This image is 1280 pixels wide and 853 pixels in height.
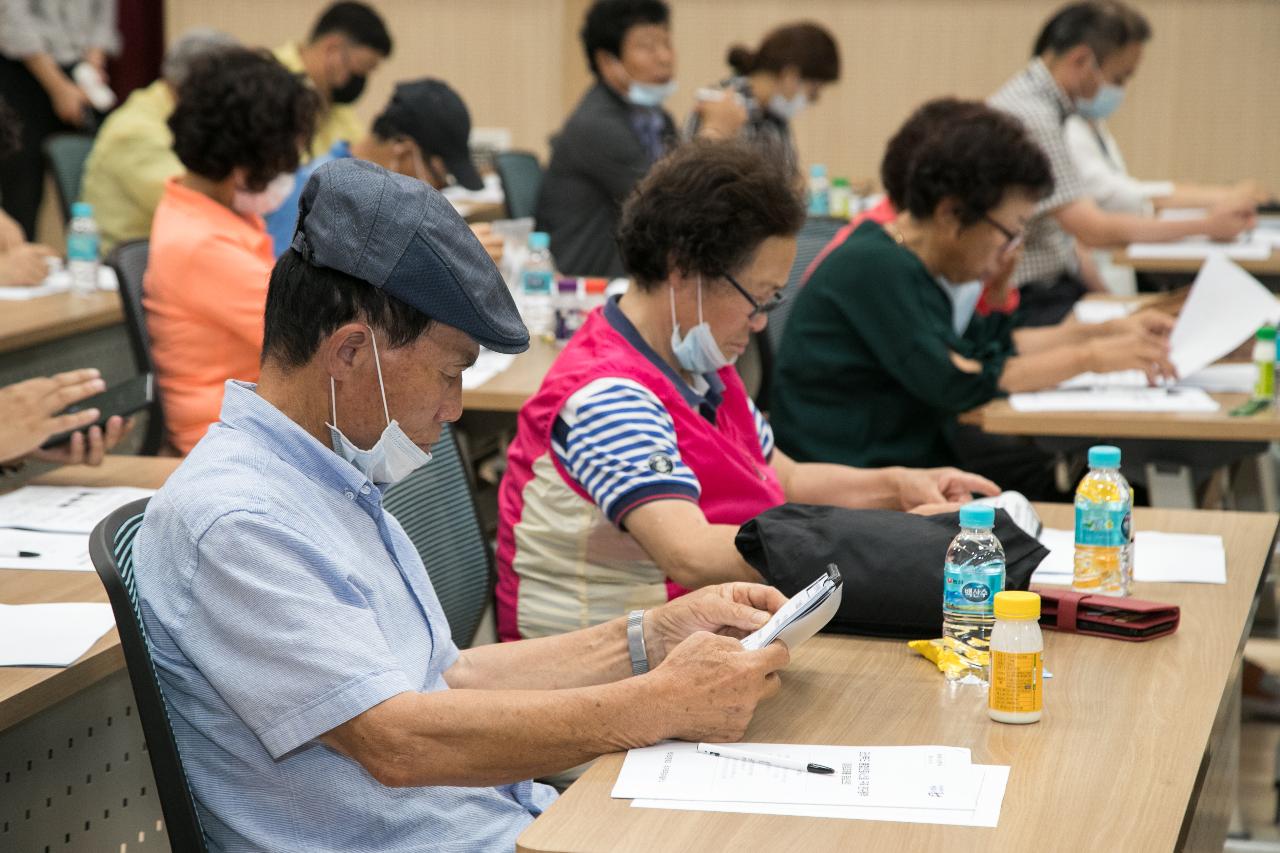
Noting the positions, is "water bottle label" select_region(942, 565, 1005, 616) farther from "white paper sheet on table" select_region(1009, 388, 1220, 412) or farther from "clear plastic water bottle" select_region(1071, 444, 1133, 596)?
"white paper sheet on table" select_region(1009, 388, 1220, 412)

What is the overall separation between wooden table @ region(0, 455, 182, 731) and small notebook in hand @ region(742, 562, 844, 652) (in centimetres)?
74

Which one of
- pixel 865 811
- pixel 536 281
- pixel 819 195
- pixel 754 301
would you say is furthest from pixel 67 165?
pixel 865 811

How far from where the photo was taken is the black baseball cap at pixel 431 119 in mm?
4234

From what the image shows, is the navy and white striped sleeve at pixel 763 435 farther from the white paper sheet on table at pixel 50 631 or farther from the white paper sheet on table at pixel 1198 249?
the white paper sheet on table at pixel 1198 249

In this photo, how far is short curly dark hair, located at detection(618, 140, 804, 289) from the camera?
6.81 feet

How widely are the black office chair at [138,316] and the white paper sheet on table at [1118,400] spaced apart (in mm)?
1756

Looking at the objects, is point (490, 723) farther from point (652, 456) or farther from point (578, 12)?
point (578, 12)

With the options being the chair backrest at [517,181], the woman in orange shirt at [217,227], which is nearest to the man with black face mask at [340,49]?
the chair backrest at [517,181]

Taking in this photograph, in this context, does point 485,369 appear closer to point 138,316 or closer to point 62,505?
point 138,316

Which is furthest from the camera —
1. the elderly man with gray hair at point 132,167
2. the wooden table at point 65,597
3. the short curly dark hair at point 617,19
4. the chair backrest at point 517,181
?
the chair backrest at point 517,181

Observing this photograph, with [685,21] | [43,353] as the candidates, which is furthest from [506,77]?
[43,353]

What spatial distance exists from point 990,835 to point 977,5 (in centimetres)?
737

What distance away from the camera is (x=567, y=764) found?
1.40 metres

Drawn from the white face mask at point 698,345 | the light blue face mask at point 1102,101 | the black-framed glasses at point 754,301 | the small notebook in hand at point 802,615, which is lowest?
the small notebook in hand at point 802,615
